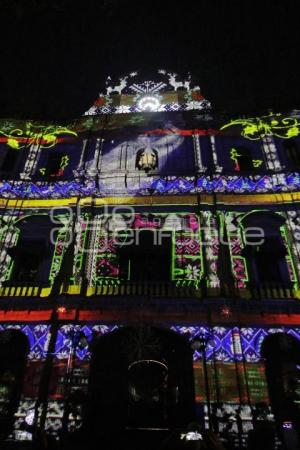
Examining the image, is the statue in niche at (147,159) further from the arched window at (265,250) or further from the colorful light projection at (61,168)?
the arched window at (265,250)

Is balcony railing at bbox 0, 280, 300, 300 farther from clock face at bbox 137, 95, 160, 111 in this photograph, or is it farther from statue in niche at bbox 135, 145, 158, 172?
clock face at bbox 137, 95, 160, 111

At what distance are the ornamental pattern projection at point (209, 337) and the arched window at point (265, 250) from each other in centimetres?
200

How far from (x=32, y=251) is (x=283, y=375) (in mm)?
10988

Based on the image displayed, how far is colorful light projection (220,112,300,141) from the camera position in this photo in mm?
19553

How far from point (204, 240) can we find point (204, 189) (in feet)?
9.53

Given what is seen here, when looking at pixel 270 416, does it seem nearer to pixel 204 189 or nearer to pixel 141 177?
pixel 204 189

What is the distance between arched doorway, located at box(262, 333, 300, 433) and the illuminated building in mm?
46

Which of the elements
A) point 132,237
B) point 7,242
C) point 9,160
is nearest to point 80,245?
point 132,237

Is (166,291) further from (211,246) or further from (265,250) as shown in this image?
(265,250)

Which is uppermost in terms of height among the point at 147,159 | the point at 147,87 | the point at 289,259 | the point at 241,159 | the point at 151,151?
the point at 147,87

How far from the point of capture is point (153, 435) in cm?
1162

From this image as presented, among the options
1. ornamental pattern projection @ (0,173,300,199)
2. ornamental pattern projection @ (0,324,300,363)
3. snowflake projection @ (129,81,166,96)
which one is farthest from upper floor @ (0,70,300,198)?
ornamental pattern projection @ (0,324,300,363)

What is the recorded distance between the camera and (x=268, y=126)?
20.0 meters

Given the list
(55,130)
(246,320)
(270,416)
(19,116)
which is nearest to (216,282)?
(246,320)
